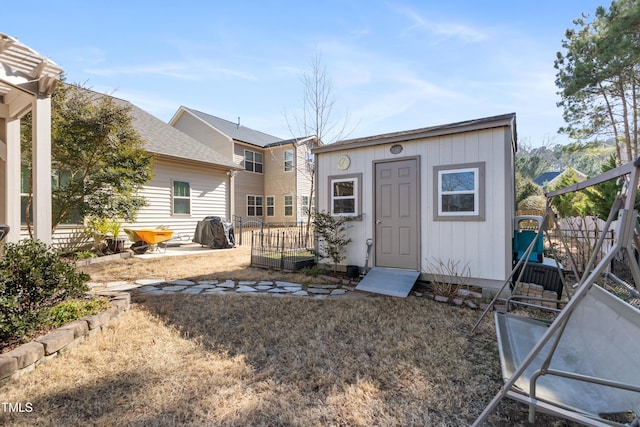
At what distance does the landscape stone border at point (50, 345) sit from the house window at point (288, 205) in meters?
14.6

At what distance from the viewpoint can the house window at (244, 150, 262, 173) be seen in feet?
57.8

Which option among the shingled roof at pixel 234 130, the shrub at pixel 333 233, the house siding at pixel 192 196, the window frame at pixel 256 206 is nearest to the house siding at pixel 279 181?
the window frame at pixel 256 206

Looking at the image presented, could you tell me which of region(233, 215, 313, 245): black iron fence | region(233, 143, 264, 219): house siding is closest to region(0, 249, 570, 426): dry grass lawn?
region(233, 215, 313, 245): black iron fence

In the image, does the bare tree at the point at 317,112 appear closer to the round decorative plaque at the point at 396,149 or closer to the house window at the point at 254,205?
the house window at the point at 254,205

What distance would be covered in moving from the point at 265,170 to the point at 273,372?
55.5ft

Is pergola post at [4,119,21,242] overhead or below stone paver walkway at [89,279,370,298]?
overhead

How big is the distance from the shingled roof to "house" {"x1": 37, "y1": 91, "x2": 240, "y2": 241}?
512cm

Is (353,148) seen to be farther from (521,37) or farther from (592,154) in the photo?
(592,154)

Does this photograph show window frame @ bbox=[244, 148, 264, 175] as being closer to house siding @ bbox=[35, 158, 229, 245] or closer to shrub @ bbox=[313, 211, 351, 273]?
house siding @ bbox=[35, 158, 229, 245]

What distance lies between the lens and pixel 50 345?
2.60 m

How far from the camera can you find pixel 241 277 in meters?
5.89

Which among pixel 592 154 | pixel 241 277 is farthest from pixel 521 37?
pixel 592 154

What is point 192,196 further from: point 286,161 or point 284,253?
point 286,161

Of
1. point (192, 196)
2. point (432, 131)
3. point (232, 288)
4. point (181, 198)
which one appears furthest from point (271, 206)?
point (432, 131)
